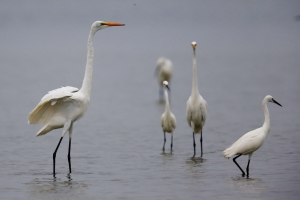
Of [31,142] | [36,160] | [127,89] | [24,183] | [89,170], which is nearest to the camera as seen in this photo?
[24,183]

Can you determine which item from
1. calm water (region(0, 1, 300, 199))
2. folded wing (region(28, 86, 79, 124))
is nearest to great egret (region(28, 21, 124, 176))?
folded wing (region(28, 86, 79, 124))

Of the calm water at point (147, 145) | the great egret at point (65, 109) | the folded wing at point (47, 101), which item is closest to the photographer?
the calm water at point (147, 145)

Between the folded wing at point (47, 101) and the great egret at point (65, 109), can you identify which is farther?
the great egret at point (65, 109)

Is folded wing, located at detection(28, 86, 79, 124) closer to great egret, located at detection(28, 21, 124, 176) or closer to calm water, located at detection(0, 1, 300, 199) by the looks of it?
great egret, located at detection(28, 21, 124, 176)

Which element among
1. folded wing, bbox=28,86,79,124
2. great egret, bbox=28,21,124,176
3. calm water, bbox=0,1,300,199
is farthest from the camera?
great egret, bbox=28,21,124,176

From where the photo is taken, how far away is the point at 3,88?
3052 cm

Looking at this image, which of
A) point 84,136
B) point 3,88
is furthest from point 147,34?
point 84,136

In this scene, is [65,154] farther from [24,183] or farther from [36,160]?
[24,183]

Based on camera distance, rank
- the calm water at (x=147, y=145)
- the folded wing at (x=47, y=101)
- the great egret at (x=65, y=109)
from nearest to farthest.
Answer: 1. the calm water at (x=147, y=145)
2. the folded wing at (x=47, y=101)
3. the great egret at (x=65, y=109)

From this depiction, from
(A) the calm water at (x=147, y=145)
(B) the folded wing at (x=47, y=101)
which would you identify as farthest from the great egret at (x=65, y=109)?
(A) the calm water at (x=147, y=145)

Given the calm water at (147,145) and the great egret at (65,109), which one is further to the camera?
the great egret at (65,109)

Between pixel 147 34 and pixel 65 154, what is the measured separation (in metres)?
138

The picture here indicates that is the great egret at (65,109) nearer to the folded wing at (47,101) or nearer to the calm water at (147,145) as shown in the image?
the folded wing at (47,101)

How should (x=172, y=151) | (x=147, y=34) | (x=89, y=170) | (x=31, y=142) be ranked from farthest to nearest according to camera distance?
(x=147, y=34) < (x=31, y=142) < (x=172, y=151) < (x=89, y=170)
